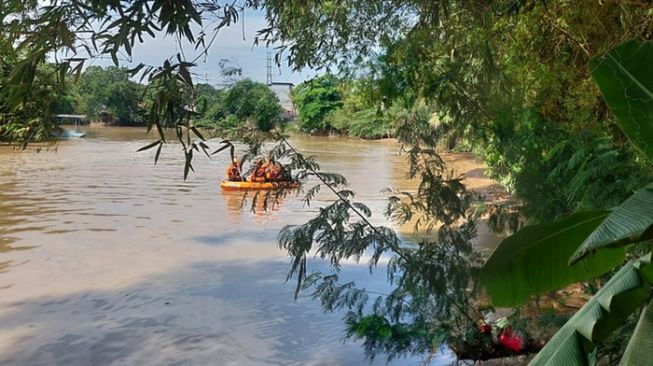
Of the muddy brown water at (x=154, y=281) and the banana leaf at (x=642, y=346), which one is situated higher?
the banana leaf at (x=642, y=346)

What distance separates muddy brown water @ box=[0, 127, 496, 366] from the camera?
6672 millimetres

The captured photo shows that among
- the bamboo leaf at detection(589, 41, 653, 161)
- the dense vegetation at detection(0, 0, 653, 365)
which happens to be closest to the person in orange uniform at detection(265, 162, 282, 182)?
the dense vegetation at detection(0, 0, 653, 365)

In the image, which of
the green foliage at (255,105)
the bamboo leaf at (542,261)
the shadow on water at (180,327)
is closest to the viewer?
the bamboo leaf at (542,261)

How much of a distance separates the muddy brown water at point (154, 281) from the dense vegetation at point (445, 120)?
0.80 m

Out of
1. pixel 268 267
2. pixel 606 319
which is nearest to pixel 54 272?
pixel 268 267

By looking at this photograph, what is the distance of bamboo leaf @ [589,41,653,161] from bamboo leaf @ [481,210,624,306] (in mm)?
384

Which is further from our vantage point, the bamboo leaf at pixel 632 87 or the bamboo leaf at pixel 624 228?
the bamboo leaf at pixel 632 87

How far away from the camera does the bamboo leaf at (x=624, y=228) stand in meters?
1.13

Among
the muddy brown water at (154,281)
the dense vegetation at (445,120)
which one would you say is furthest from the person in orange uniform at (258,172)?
the muddy brown water at (154,281)

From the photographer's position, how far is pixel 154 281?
31.0ft

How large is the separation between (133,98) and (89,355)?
5.09 meters

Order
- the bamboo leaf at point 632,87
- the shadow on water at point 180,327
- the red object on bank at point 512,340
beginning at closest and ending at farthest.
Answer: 1. the bamboo leaf at point 632,87
2. the red object on bank at point 512,340
3. the shadow on water at point 180,327

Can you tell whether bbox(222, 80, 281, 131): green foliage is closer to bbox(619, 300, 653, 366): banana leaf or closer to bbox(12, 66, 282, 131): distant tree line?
bbox(12, 66, 282, 131): distant tree line

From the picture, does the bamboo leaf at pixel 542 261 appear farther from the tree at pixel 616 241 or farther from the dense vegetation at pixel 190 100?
the dense vegetation at pixel 190 100
